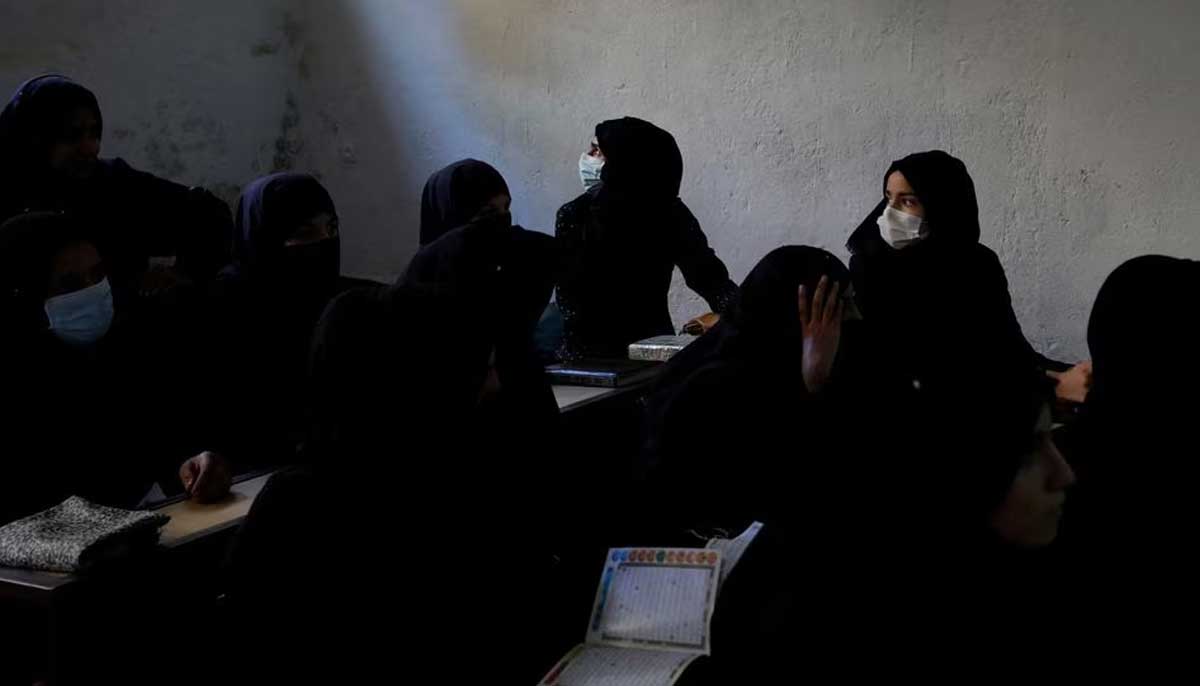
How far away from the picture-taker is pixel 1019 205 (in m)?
4.72

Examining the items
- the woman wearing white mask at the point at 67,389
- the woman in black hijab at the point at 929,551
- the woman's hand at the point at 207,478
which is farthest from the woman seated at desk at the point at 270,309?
the woman in black hijab at the point at 929,551

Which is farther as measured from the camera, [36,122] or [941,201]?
[941,201]

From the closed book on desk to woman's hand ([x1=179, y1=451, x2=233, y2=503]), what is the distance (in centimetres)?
120

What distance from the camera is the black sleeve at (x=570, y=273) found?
426 cm

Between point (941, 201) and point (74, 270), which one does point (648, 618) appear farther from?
point (941, 201)

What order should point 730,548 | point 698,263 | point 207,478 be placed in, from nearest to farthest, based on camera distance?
point 730,548
point 207,478
point 698,263

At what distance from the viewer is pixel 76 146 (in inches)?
148

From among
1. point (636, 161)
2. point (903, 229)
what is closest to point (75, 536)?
point (636, 161)

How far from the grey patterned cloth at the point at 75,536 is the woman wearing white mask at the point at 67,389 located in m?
0.38

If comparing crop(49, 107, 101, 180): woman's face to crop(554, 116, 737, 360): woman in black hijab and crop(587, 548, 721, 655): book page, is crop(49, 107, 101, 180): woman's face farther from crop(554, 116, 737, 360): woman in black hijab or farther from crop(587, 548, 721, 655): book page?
crop(587, 548, 721, 655): book page

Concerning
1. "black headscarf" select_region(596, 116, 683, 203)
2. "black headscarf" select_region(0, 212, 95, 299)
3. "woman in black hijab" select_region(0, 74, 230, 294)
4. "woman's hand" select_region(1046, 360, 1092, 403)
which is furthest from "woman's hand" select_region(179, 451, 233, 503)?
"woman's hand" select_region(1046, 360, 1092, 403)

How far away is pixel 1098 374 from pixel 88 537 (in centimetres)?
195

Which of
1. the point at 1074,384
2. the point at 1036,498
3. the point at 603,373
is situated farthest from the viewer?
the point at 1074,384

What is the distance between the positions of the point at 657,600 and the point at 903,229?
7.59 feet
